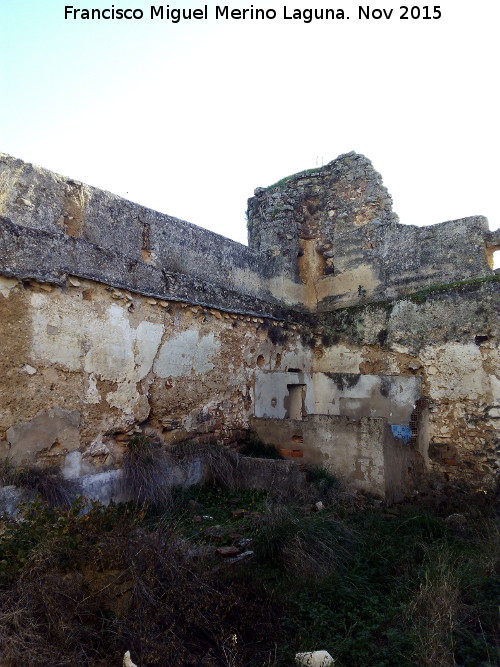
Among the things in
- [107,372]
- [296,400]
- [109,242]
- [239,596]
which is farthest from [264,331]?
[239,596]

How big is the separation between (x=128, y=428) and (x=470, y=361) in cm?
548

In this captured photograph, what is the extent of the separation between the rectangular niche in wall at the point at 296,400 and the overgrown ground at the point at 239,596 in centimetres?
412

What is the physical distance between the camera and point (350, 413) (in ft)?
27.8

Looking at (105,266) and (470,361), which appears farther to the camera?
(470,361)

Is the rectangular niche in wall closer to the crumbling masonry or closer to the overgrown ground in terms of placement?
the crumbling masonry

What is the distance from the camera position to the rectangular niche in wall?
8.91 meters

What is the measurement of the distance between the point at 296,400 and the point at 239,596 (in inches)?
223

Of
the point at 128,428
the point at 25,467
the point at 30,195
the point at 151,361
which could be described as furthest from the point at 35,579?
the point at 30,195

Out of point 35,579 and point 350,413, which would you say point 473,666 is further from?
point 350,413

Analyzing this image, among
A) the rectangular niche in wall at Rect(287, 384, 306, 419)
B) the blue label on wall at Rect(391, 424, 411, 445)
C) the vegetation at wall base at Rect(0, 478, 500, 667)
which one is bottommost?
the vegetation at wall base at Rect(0, 478, 500, 667)

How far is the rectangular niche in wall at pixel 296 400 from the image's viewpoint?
8906 millimetres

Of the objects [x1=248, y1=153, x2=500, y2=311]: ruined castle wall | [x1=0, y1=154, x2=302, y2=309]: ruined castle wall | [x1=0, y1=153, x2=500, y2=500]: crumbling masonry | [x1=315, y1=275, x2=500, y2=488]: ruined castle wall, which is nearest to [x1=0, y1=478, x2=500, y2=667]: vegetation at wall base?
[x1=0, y1=153, x2=500, y2=500]: crumbling masonry

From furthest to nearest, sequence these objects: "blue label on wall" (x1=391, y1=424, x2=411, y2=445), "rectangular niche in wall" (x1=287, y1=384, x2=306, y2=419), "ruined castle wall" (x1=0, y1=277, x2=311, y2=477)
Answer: "rectangular niche in wall" (x1=287, y1=384, x2=306, y2=419) < "blue label on wall" (x1=391, y1=424, x2=411, y2=445) < "ruined castle wall" (x1=0, y1=277, x2=311, y2=477)

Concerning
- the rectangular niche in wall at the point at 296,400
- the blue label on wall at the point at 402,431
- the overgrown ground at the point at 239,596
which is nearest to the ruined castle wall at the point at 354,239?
the rectangular niche in wall at the point at 296,400
